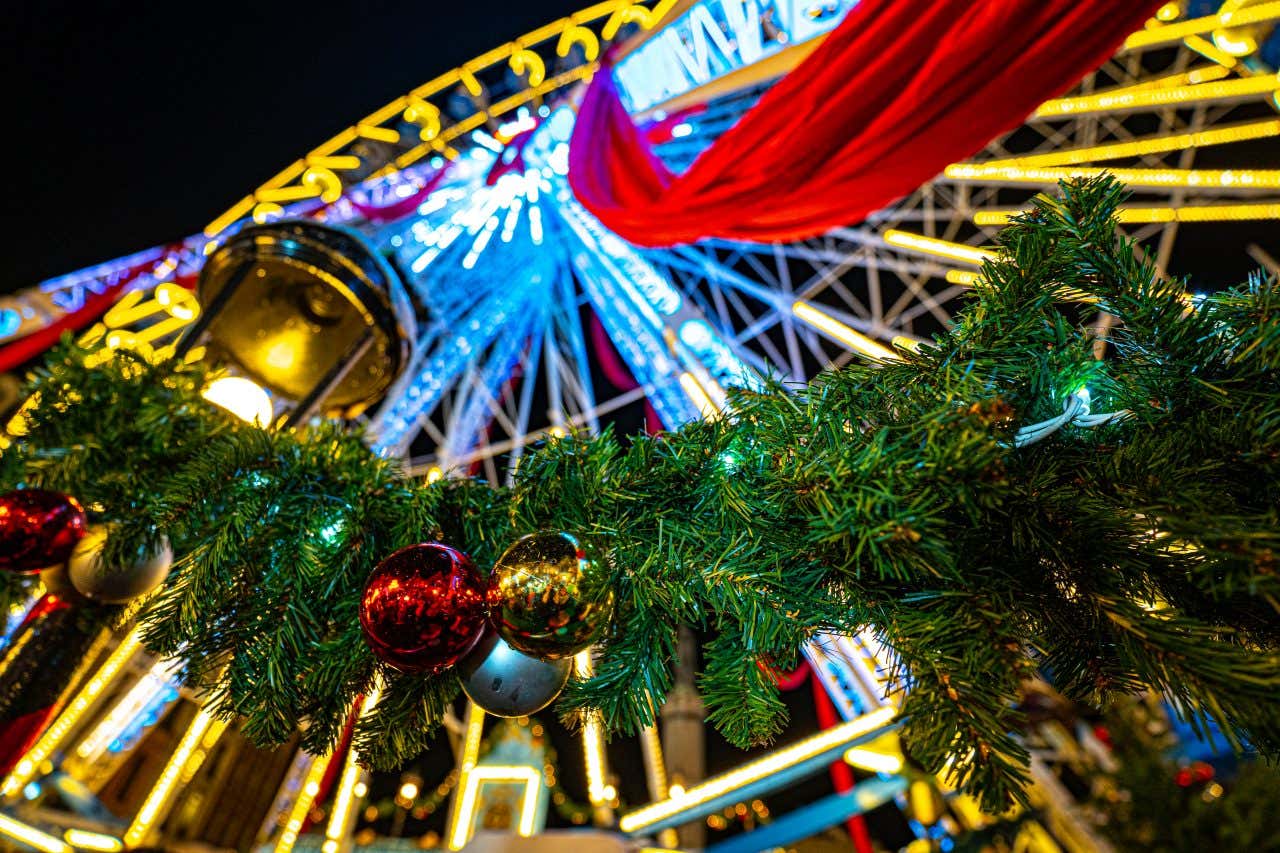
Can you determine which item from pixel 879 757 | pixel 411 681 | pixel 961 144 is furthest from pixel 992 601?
pixel 879 757

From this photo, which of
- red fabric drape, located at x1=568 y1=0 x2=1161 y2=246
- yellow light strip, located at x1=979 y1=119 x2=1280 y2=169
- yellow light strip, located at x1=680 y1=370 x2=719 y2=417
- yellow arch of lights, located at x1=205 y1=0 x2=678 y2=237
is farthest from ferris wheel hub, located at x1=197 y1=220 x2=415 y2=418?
yellow light strip, located at x1=979 y1=119 x2=1280 y2=169

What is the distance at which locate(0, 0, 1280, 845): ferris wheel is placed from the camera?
8.15 ft

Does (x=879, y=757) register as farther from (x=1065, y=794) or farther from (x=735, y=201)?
(x=735, y=201)

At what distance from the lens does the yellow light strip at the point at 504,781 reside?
2.82 meters

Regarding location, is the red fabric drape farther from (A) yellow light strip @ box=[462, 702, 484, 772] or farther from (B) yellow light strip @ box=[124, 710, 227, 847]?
(A) yellow light strip @ box=[462, 702, 484, 772]

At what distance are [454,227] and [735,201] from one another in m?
1.87

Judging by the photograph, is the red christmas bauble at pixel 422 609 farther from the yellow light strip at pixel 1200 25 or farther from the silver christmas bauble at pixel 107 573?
the yellow light strip at pixel 1200 25

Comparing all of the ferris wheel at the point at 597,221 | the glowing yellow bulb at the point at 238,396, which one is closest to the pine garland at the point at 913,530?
the glowing yellow bulb at the point at 238,396

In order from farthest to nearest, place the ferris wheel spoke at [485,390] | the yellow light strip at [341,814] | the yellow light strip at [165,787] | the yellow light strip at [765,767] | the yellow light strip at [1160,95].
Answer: the ferris wheel spoke at [485,390] < the yellow light strip at [341,814] < the yellow light strip at [1160,95] < the yellow light strip at [165,787] < the yellow light strip at [765,767]

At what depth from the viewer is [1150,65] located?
11.7ft

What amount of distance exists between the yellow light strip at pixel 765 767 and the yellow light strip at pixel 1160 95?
2055 mm

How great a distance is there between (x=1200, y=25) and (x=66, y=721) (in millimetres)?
4291

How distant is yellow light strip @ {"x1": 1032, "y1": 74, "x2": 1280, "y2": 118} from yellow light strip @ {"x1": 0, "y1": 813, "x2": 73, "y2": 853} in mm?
3924

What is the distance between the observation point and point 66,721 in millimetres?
2057
